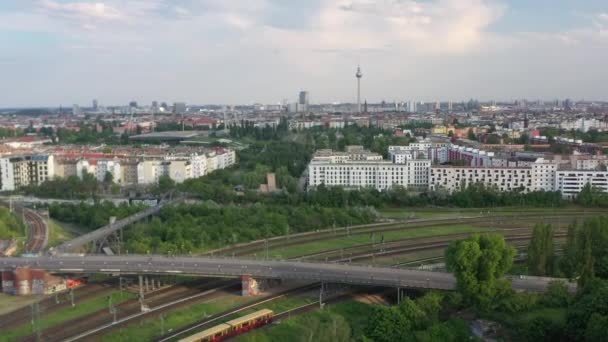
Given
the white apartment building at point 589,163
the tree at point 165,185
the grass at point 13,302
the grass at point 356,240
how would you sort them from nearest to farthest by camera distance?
the grass at point 13,302 < the grass at point 356,240 < the tree at point 165,185 < the white apartment building at point 589,163

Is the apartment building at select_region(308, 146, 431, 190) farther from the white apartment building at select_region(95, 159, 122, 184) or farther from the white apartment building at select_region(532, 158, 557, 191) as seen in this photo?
the white apartment building at select_region(95, 159, 122, 184)

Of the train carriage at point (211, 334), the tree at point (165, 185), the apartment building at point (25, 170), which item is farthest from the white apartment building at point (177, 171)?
the train carriage at point (211, 334)

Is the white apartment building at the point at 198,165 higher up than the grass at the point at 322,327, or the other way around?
the white apartment building at the point at 198,165

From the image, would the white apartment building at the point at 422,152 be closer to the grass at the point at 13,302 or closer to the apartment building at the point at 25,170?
the apartment building at the point at 25,170

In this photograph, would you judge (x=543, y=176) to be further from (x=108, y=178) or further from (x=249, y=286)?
(x=108, y=178)

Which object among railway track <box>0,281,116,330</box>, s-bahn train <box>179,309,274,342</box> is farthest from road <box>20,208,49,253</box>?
s-bahn train <box>179,309,274,342</box>

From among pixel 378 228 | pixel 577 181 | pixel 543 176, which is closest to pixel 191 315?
pixel 378 228

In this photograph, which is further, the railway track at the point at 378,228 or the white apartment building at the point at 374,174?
the white apartment building at the point at 374,174
